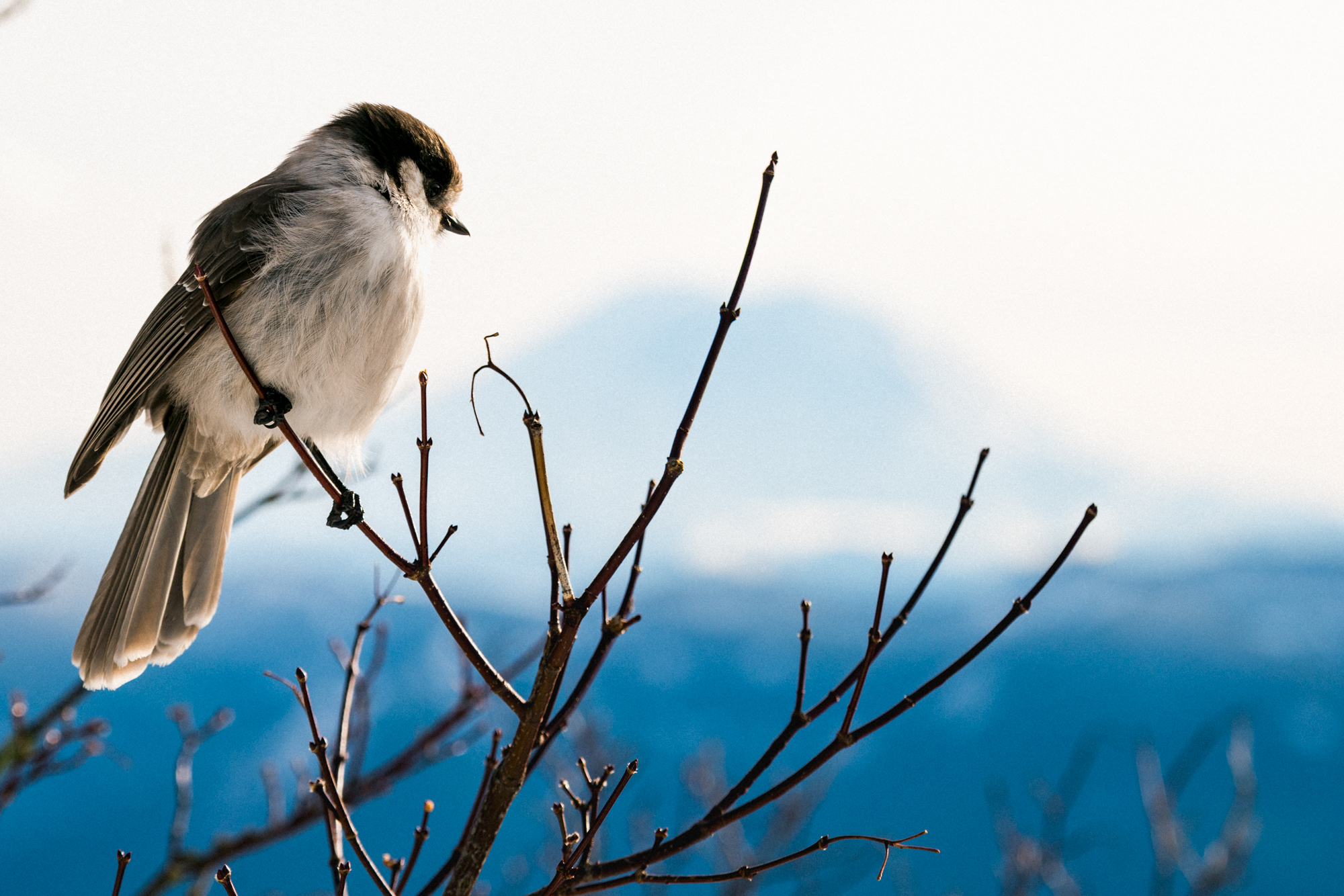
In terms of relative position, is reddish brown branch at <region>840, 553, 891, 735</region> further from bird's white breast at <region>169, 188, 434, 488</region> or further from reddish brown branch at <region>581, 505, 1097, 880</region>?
bird's white breast at <region>169, 188, 434, 488</region>

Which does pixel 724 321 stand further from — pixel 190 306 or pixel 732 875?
pixel 190 306

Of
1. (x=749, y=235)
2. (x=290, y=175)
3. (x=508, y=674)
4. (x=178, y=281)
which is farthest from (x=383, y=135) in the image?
(x=749, y=235)

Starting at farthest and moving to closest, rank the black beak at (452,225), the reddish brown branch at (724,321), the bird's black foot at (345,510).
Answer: the black beak at (452,225) → the bird's black foot at (345,510) → the reddish brown branch at (724,321)

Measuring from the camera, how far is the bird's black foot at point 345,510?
198 cm

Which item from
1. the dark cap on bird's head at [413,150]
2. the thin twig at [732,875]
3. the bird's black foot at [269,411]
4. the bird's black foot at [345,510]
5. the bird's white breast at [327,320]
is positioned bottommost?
the thin twig at [732,875]

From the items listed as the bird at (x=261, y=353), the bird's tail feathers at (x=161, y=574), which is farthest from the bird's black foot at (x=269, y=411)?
the bird's tail feathers at (x=161, y=574)

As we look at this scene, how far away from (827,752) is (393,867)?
0.74 metres

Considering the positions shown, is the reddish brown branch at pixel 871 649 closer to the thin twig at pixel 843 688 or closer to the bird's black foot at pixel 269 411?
the thin twig at pixel 843 688

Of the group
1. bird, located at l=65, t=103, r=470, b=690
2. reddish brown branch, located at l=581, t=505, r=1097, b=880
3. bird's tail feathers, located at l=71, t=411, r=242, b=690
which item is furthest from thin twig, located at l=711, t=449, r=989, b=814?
bird's tail feathers, located at l=71, t=411, r=242, b=690

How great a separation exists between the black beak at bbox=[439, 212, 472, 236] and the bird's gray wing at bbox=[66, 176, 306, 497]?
344 millimetres

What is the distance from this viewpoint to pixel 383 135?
8.68 feet

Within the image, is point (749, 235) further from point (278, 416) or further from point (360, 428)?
point (360, 428)

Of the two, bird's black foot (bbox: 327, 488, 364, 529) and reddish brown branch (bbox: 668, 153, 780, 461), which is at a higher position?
reddish brown branch (bbox: 668, 153, 780, 461)

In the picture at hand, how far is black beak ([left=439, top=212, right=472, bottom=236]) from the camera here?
2.62 metres
